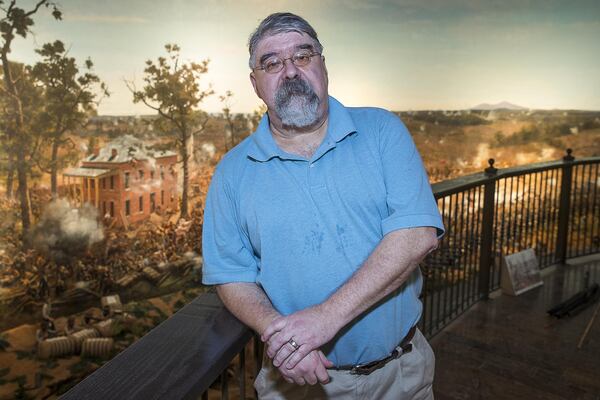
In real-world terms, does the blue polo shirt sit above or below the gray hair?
below

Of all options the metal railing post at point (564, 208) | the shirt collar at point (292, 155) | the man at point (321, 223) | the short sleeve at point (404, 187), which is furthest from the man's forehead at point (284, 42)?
the metal railing post at point (564, 208)

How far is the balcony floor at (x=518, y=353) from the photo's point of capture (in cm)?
244

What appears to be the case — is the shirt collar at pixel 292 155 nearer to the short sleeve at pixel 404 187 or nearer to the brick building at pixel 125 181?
the short sleeve at pixel 404 187

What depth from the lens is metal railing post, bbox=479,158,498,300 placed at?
3316mm

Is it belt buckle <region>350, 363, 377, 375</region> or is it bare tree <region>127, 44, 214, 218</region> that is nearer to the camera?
belt buckle <region>350, 363, 377, 375</region>

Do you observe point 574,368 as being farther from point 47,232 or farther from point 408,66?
point 408,66

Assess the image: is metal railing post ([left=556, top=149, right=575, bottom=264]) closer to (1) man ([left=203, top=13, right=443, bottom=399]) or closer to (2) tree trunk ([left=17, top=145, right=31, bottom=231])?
(1) man ([left=203, top=13, right=443, bottom=399])

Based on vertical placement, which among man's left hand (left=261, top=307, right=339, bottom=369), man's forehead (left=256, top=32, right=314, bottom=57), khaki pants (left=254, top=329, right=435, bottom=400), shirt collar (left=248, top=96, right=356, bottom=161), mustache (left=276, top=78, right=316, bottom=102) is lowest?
khaki pants (left=254, top=329, right=435, bottom=400)

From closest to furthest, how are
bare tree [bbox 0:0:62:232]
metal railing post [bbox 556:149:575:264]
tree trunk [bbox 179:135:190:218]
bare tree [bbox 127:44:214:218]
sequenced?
metal railing post [bbox 556:149:575:264]
bare tree [bbox 0:0:62:232]
bare tree [bbox 127:44:214:218]
tree trunk [bbox 179:135:190:218]

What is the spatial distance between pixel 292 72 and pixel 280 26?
126 mm

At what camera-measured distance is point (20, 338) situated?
833 cm

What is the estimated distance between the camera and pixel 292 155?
4.00 feet

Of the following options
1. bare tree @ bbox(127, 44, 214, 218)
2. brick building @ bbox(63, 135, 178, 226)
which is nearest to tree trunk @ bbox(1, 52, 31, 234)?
brick building @ bbox(63, 135, 178, 226)

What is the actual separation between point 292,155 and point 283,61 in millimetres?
270
